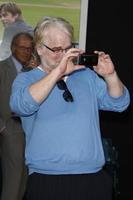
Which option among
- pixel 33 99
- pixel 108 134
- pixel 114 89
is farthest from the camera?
pixel 108 134

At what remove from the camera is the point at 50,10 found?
4195mm

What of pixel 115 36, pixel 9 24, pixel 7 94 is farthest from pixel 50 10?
pixel 7 94

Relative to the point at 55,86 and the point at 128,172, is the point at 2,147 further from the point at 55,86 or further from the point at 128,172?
the point at 55,86

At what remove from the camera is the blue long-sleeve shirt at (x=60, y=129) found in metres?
2.10

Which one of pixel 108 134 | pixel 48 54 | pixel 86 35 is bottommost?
pixel 108 134

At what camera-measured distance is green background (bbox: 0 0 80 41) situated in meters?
4.16

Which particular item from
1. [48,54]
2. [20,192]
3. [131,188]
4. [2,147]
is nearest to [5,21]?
[2,147]

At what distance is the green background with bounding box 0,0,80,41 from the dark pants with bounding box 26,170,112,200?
2142 mm

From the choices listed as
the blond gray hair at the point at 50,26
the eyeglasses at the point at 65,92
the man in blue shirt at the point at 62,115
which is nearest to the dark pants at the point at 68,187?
the man in blue shirt at the point at 62,115

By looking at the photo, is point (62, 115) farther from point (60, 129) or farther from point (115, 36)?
point (115, 36)

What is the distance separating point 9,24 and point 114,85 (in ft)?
7.00

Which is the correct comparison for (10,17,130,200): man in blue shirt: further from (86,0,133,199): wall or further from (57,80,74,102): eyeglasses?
(86,0,133,199): wall

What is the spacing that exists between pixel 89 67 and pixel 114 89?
0.49ft

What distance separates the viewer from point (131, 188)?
435cm
